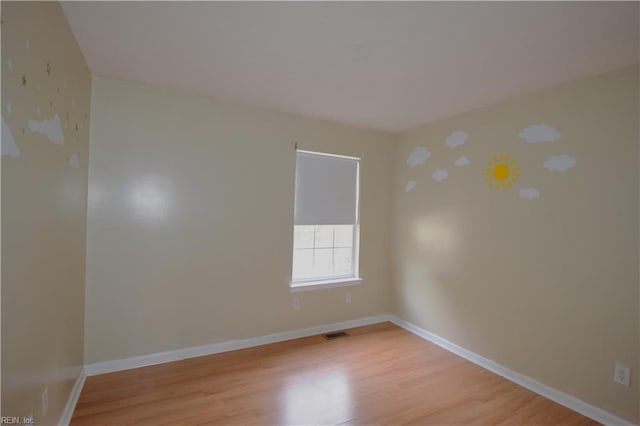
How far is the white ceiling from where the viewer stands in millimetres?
1582

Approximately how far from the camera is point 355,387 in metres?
2.44

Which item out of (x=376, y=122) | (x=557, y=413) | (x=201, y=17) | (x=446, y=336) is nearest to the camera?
(x=201, y=17)

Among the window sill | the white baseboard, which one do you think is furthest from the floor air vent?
the white baseboard

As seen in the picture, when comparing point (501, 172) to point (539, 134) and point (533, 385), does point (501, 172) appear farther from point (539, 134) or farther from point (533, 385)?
point (533, 385)

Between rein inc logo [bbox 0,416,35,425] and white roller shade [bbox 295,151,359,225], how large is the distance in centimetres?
241

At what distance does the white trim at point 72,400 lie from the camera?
1.88m

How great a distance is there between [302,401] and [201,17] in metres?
2.57

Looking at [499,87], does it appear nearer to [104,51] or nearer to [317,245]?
[317,245]

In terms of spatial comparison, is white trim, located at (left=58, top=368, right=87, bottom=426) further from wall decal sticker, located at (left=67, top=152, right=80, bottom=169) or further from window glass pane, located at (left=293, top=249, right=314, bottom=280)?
window glass pane, located at (left=293, top=249, right=314, bottom=280)

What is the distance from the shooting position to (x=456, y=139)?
3.20 m

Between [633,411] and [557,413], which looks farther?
[557,413]

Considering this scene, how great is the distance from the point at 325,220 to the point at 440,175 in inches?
54.4

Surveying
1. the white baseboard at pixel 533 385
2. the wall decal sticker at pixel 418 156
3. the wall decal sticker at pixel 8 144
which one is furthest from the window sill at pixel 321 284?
the wall decal sticker at pixel 8 144

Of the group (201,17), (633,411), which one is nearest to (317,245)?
(201,17)
